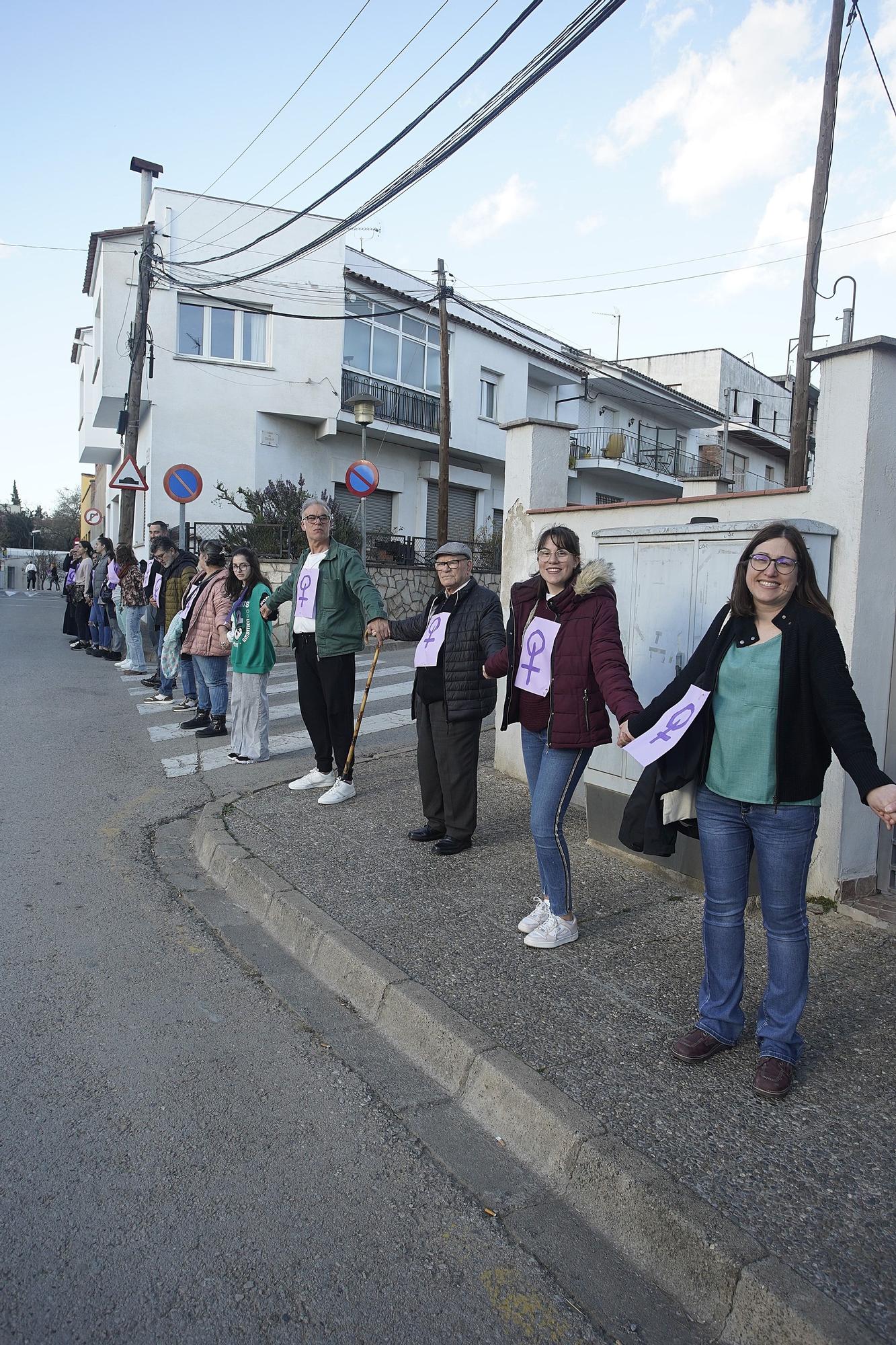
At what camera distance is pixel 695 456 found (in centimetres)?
4309

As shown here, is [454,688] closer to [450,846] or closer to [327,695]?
[450,846]

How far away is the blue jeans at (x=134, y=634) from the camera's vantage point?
14.2 metres

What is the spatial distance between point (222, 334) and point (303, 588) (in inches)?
740

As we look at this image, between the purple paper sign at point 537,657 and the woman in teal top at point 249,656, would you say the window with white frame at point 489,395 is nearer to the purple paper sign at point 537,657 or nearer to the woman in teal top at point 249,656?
the woman in teal top at point 249,656

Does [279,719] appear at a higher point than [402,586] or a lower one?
lower

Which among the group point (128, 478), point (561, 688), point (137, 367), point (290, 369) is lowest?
point (561, 688)

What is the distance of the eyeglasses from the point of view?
3293mm

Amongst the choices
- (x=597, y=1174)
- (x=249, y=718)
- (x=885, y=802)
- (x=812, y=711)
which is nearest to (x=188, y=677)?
(x=249, y=718)

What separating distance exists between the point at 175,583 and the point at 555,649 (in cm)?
826

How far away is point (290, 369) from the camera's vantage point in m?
24.3

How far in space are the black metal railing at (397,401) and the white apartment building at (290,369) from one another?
44mm

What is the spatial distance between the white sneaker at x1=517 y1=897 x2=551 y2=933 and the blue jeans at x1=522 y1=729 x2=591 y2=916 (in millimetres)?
48

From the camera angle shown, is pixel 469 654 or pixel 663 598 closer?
pixel 663 598

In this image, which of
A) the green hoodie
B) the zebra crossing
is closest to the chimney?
the zebra crossing
